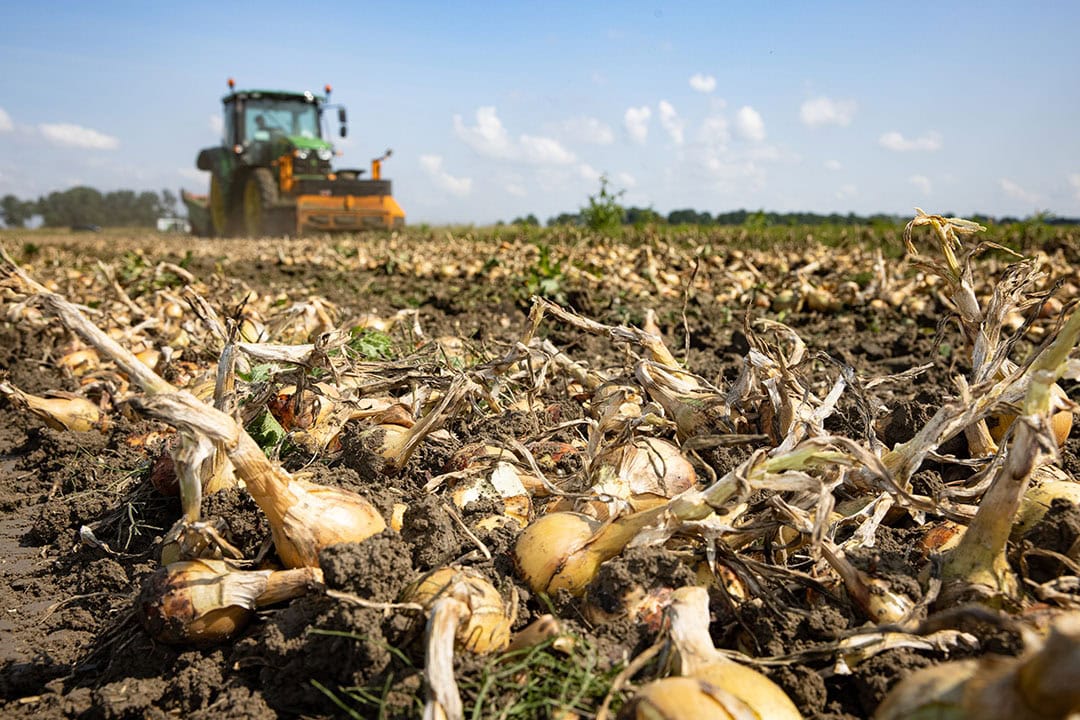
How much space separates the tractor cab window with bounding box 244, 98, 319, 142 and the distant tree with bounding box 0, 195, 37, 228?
62.0m

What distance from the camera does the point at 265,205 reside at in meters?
18.0

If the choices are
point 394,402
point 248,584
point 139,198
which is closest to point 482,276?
point 394,402

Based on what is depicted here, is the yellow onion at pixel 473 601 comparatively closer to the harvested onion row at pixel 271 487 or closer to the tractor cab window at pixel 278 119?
the harvested onion row at pixel 271 487

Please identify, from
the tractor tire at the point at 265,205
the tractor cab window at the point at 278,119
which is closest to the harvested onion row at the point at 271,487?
the tractor tire at the point at 265,205

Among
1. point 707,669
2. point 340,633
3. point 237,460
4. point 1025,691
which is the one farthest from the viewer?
point 237,460

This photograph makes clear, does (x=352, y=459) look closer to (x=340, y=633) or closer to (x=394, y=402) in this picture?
(x=394, y=402)

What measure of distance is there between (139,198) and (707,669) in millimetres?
94157

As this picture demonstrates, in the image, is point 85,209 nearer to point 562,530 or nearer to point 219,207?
point 219,207

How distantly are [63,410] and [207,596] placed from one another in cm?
255

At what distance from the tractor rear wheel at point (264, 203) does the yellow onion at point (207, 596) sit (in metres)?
17.4

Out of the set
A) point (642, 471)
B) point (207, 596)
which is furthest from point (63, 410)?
point (642, 471)

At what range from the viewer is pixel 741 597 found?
1.62m

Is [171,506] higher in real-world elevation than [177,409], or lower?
lower

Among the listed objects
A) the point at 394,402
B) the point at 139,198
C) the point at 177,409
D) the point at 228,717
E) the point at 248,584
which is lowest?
the point at 228,717
